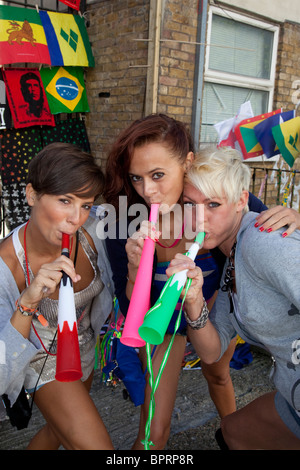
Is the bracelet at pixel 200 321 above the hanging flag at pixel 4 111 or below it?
below

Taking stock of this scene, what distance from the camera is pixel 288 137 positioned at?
13.6 ft

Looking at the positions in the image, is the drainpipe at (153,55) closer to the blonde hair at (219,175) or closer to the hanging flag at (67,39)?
the hanging flag at (67,39)

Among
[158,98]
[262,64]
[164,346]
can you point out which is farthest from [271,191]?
[164,346]

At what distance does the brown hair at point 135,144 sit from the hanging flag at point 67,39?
330 cm

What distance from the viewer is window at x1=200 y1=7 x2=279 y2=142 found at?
18.5 ft

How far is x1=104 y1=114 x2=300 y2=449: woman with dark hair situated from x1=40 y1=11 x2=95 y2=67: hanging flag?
10.9 ft

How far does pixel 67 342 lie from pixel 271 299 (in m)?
0.86

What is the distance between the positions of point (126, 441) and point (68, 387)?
1104 mm

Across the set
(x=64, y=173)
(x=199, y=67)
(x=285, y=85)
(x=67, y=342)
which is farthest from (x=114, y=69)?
(x=67, y=342)

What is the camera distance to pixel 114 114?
5410 mm

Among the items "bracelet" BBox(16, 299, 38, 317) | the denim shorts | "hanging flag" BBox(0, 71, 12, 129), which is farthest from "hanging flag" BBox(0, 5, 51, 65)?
the denim shorts

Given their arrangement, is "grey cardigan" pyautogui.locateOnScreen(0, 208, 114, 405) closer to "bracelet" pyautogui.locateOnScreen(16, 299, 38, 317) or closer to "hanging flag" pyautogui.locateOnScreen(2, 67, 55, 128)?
"bracelet" pyautogui.locateOnScreen(16, 299, 38, 317)

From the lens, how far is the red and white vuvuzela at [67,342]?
5.17 ft

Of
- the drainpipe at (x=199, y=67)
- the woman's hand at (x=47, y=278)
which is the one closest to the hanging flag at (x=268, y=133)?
the drainpipe at (x=199, y=67)
